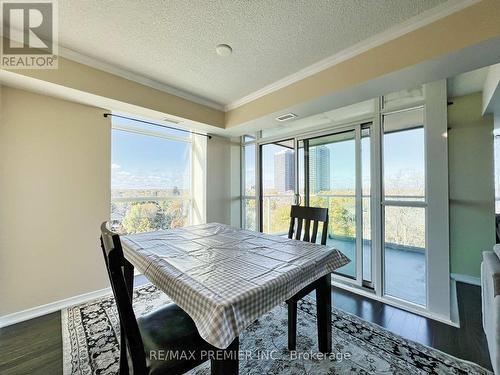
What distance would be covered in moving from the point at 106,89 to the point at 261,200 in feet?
9.13

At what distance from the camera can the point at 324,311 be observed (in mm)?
1543

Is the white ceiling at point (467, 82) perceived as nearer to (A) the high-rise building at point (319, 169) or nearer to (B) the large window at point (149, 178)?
(A) the high-rise building at point (319, 169)

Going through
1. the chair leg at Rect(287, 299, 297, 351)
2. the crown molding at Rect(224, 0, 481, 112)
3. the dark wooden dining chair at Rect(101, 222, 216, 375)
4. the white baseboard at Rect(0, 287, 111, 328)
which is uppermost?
the crown molding at Rect(224, 0, 481, 112)

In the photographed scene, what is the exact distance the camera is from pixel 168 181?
11.5 ft

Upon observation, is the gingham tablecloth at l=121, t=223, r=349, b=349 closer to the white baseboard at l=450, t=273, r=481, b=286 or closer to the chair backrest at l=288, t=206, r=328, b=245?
the chair backrest at l=288, t=206, r=328, b=245

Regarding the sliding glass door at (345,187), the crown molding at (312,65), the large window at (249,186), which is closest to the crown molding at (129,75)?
the crown molding at (312,65)

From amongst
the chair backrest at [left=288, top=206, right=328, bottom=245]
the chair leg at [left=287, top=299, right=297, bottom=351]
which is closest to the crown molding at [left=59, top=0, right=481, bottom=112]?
the chair backrest at [left=288, top=206, right=328, bottom=245]

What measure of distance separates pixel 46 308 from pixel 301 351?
8.31ft

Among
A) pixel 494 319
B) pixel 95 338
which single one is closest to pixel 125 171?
pixel 95 338

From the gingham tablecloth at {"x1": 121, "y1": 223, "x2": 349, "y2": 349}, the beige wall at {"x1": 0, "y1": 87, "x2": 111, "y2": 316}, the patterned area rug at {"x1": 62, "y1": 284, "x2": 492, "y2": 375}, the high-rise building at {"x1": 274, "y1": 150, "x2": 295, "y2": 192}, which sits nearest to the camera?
the gingham tablecloth at {"x1": 121, "y1": 223, "x2": 349, "y2": 349}

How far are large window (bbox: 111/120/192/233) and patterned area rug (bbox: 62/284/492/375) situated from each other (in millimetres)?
1256

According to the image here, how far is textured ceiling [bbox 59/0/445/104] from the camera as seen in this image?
A: 4.93 feet

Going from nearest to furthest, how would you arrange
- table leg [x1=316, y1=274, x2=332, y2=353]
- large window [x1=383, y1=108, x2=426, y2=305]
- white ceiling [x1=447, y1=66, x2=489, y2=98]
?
table leg [x1=316, y1=274, x2=332, y2=353]
large window [x1=383, y1=108, x2=426, y2=305]
white ceiling [x1=447, y1=66, x2=489, y2=98]

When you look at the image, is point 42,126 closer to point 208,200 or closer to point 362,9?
point 208,200
